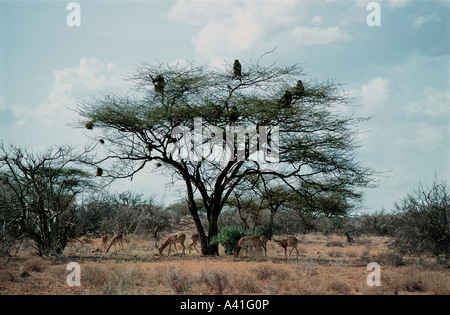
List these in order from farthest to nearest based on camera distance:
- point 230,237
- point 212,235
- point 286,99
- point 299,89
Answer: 1. point 212,235
2. point 230,237
3. point 299,89
4. point 286,99

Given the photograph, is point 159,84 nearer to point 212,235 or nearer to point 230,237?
point 212,235

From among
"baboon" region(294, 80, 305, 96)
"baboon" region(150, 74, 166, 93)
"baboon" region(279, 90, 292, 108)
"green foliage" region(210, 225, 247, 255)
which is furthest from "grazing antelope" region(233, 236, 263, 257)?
"baboon" region(150, 74, 166, 93)

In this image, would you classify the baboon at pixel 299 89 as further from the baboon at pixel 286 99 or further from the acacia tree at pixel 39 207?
the acacia tree at pixel 39 207

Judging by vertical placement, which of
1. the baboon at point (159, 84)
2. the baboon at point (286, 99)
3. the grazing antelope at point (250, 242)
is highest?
the baboon at point (159, 84)

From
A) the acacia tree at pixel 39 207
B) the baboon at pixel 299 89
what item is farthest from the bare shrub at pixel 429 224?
A: the acacia tree at pixel 39 207

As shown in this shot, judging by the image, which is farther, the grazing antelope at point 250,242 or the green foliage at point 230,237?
the green foliage at point 230,237

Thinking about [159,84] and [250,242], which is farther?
[159,84]

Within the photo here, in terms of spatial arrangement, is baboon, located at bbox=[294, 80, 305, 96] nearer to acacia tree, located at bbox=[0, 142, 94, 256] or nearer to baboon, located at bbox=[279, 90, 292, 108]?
baboon, located at bbox=[279, 90, 292, 108]

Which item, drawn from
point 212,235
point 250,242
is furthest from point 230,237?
point 250,242

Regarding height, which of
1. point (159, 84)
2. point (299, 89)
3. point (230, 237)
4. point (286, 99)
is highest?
point (159, 84)

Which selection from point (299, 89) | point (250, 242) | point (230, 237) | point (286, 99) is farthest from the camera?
point (230, 237)
